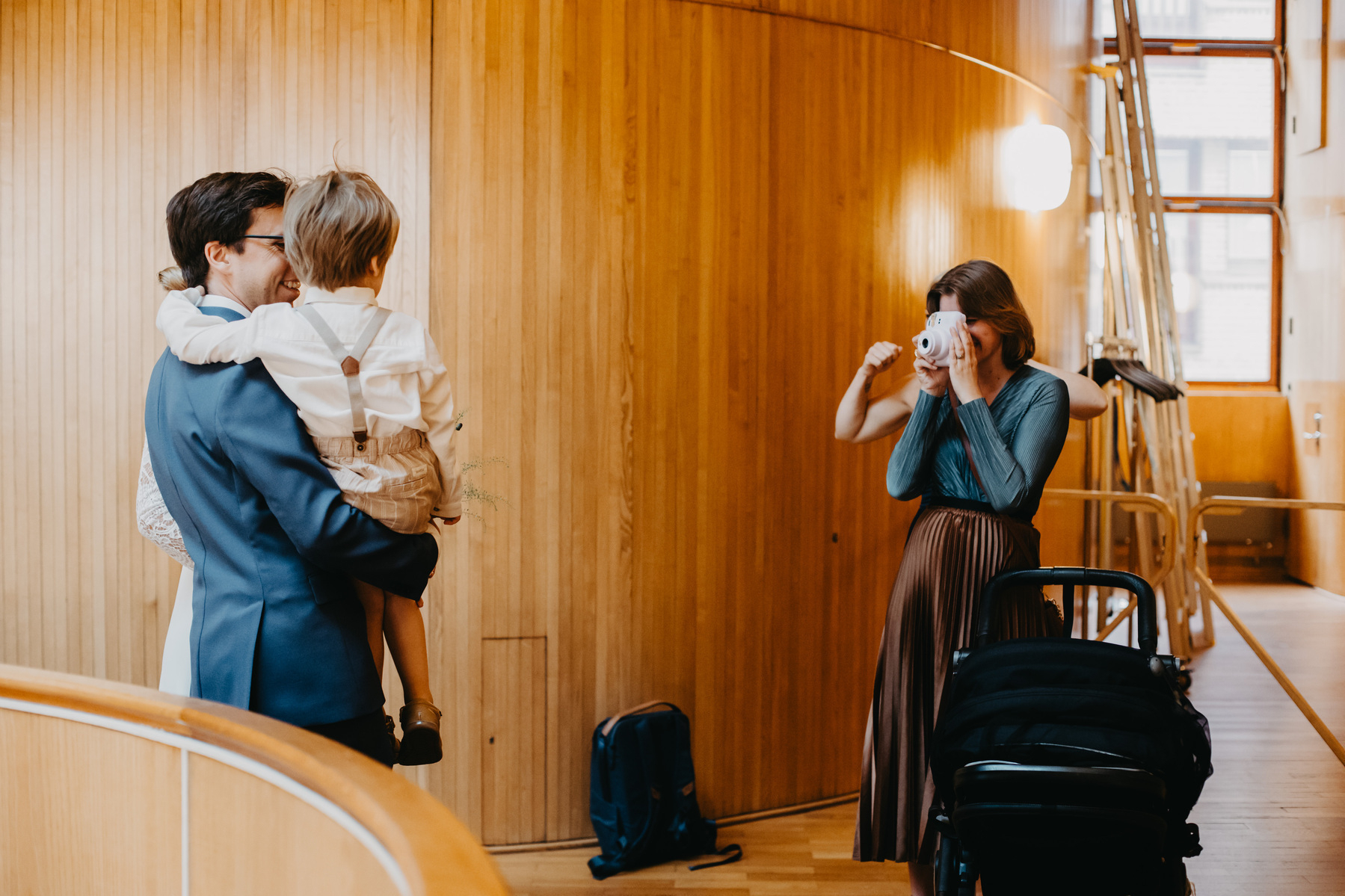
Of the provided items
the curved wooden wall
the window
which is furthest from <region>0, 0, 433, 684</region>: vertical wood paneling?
the window

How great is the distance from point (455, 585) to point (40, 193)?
1.65 metres

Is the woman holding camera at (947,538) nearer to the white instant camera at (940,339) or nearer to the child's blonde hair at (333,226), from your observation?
the white instant camera at (940,339)

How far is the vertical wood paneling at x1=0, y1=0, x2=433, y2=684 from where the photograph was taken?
109 inches

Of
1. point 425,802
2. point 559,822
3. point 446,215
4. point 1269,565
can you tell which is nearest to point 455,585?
point 559,822

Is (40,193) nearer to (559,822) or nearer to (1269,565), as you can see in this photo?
(559,822)

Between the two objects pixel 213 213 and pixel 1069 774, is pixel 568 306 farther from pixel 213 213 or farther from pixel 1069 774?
pixel 1069 774

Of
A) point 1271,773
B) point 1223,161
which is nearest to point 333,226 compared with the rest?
point 1271,773

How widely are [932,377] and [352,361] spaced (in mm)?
1317

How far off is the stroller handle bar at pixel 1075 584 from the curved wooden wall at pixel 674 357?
1298 millimetres

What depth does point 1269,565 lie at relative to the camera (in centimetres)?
843

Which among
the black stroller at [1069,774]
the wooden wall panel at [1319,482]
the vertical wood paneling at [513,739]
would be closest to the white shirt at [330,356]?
the black stroller at [1069,774]

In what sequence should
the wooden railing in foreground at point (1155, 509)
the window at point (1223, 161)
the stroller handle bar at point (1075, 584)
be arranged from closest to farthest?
the stroller handle bar at point (1075, 584) → the wooden railing in foreground at point (1155, 509) → the window at point (1223, 161)

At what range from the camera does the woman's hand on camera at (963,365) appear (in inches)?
82.4

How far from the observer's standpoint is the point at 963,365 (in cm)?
211
